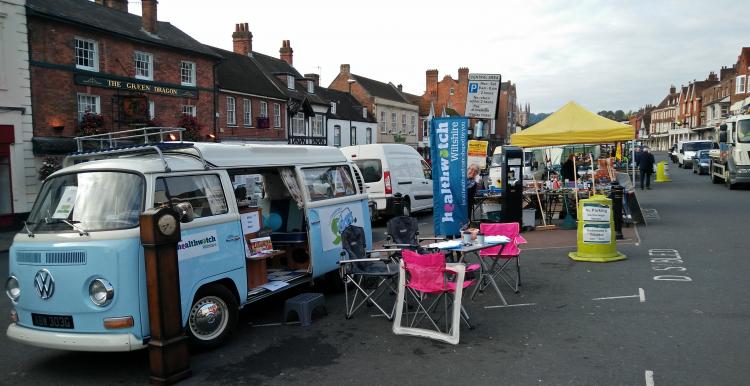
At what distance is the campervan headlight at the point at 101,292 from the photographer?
4703mm

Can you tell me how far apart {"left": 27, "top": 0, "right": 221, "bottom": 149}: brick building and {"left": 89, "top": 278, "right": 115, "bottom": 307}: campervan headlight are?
15.9 metres

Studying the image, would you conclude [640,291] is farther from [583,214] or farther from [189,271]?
[189,271]

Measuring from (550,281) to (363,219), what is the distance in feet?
10.0

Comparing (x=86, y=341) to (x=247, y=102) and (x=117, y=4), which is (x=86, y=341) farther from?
(x=247, y=102)

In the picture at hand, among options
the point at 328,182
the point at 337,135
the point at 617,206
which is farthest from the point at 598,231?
the point at 337,135

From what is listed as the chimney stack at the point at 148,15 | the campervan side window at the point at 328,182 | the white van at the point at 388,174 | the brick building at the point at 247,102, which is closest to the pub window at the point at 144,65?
the chimney stack at the point at 148,15

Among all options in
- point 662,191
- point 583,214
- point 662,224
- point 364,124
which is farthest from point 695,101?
point 583,214

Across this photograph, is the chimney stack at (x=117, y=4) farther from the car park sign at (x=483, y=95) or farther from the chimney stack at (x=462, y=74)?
the chimney stack at (x=462, y=74)

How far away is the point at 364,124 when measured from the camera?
151ft

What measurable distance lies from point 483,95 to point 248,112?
808 inches

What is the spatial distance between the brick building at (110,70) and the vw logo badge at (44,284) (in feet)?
50.8

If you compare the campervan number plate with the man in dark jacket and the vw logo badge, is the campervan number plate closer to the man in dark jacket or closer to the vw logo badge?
the vw logo badge

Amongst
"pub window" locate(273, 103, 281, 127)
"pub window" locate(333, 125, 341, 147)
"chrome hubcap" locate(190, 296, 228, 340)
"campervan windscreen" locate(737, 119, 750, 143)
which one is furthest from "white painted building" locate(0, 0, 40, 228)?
"campervan windscreen" locate(737, 119, 750, 143)

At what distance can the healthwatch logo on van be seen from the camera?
523cm
